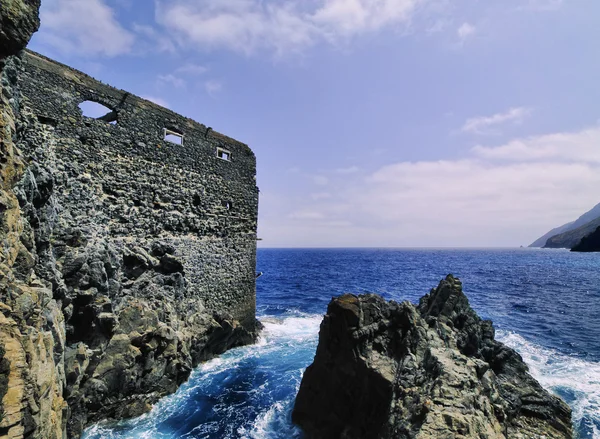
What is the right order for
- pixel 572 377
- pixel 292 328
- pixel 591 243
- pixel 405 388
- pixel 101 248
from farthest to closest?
pixel 591 243 < pixel 292 328 < pixel 572 377 < pixel 101 248 < pixel 405 388

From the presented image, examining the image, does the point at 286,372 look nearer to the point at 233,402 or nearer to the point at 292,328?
the point at 233,402

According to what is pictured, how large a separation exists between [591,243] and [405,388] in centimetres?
16403

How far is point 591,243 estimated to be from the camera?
410 feet

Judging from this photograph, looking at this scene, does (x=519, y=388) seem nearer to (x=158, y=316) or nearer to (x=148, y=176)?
(x=158, y=316)

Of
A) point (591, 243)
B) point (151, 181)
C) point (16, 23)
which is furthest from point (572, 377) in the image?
point (591, 243)

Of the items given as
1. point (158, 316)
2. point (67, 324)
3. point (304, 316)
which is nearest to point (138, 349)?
Answer: point (158, 316)

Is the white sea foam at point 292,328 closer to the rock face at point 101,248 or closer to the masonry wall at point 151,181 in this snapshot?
the masonry wall at point 151,181

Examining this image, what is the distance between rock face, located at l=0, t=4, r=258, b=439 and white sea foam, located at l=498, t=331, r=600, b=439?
49.8 feet

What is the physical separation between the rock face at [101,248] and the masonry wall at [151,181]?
5cm

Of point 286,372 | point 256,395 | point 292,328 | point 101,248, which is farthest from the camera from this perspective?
point 292,328

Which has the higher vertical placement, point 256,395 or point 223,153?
point 223,153

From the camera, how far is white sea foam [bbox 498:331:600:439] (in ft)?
38.7

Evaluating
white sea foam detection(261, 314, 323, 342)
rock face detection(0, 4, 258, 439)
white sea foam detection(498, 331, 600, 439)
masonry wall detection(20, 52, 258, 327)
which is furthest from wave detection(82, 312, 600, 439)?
masonry wall detection(20, 52, 258, 327)

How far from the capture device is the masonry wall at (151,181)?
A: 10359mm
